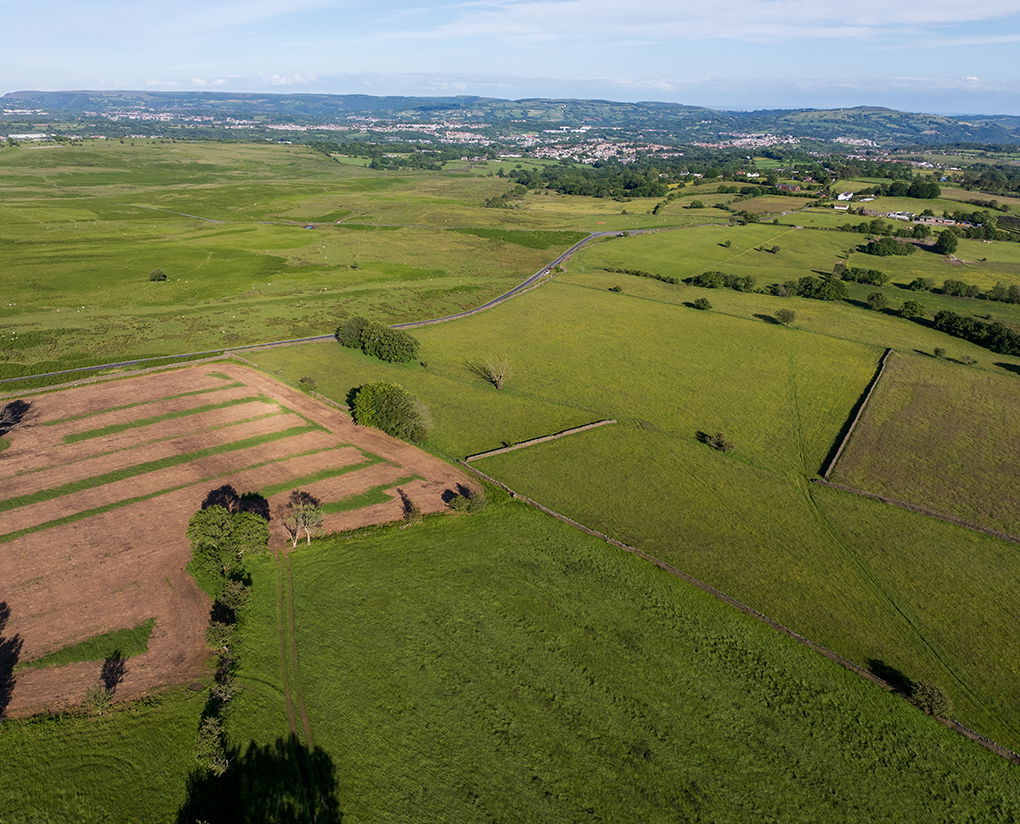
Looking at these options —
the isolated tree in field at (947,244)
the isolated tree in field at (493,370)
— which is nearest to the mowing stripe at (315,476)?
the isolated tree in field at (493,370)

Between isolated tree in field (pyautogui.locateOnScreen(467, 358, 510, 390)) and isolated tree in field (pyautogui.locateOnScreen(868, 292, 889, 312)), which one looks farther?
isolated tree in field (pyautogui.locateOnScreen(868, 292, 889, 312))

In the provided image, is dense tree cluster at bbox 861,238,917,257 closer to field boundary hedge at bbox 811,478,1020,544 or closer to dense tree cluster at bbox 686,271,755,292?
dense tree cluster at bbox 686,271,755,292

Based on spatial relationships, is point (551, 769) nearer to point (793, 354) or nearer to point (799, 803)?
point (799, 803)

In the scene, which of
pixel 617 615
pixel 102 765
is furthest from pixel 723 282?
→ pixel 102 765

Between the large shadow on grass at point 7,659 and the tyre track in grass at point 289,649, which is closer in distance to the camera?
the tyre track in grass at point 289,649

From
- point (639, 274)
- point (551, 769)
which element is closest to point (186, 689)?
point (551, 769)

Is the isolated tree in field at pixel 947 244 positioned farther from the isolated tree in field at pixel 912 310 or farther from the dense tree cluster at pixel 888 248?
the isolated tree in field at pixel 912 310

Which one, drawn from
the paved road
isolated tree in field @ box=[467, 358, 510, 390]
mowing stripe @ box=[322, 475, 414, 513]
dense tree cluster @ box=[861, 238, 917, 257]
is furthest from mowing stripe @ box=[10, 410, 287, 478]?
dense tree cluster @ box=[861, 238, 917, 257]
